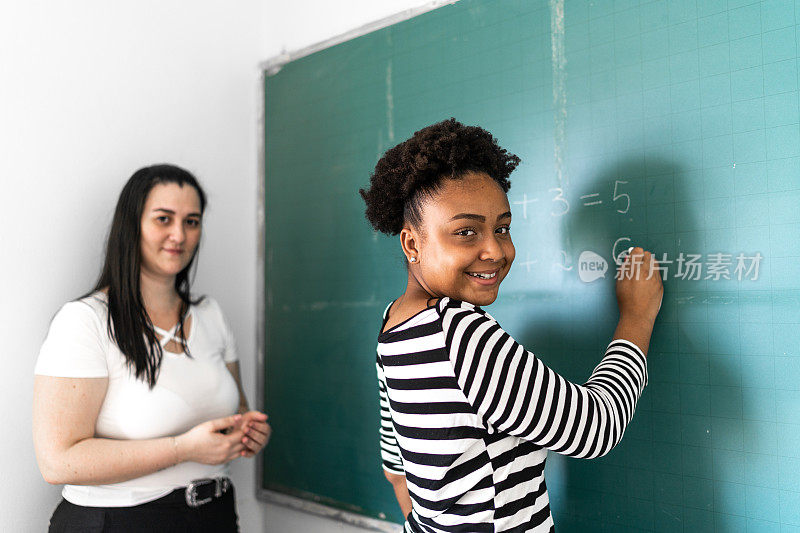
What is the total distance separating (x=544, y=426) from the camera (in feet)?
2.87

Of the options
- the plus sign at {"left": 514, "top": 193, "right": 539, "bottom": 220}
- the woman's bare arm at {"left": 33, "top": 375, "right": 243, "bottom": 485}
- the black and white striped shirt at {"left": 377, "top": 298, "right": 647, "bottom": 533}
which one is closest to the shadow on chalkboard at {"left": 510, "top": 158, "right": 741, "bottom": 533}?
the plus sign at {"left": 514, "top": 193, "right": 539, "bottom": 220}

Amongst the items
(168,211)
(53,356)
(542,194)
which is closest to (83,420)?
(53,356)

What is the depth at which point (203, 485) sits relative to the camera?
1.50 metres

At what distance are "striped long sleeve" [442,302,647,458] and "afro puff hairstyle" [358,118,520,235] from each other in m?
0.22

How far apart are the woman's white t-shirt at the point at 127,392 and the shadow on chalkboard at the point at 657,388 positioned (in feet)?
3.04

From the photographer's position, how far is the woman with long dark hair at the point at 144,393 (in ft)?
4.30

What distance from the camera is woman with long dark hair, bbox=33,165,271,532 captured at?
1.31 metres

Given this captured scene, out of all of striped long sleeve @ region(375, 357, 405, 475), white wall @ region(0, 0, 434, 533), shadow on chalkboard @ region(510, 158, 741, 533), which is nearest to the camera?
shadow on chalkboard @ region(510, 158, 741, 533)

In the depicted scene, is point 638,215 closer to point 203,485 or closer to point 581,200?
point 581,200

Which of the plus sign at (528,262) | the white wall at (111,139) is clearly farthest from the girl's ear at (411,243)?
the white wall at (111,139)

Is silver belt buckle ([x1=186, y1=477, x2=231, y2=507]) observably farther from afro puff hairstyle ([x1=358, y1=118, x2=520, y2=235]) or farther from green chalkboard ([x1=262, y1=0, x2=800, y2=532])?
afro puff hairstyle ([x1=358, y1=118, x2=520, y2=235])

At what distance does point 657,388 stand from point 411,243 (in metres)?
0.62

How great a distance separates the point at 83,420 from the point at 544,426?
3.40 feet

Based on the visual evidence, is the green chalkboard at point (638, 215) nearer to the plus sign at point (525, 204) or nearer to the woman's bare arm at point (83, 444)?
the plus sign at point (525, 204)
